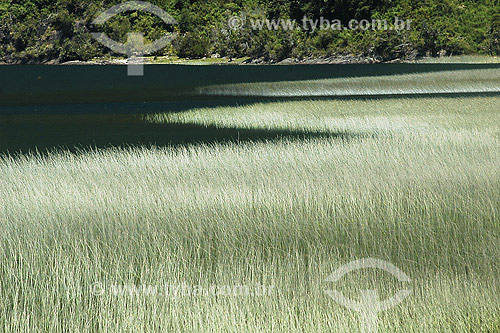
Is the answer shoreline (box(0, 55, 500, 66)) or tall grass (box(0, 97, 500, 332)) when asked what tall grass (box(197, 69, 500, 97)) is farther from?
shoreline (box(0, 55, 500, 66))

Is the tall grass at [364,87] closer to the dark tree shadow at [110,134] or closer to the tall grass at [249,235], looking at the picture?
the dark tree shadow at [110,134]

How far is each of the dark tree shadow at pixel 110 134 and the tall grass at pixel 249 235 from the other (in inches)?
96.1

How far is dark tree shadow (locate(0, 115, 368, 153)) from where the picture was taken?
555 inches

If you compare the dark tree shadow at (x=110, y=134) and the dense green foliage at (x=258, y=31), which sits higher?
the dense green foliage at (x=258, y=31)

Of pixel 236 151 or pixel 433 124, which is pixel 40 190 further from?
pixel 433 124

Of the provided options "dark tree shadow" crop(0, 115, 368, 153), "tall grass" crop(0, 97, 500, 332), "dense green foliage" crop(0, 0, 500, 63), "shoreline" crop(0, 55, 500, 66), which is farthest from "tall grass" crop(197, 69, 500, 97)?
"dense green foliage" crop(0, 0, 500, 63)

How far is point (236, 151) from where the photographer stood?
11586 mm

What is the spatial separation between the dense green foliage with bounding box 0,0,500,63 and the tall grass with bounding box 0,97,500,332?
94139 mm

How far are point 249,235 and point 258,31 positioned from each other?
10573 cm

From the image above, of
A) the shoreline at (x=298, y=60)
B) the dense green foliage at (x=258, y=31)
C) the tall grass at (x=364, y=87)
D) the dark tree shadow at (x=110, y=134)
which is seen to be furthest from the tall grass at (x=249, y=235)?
the dense green foliage at (x=258, y=31)

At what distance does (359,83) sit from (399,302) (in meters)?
29.8

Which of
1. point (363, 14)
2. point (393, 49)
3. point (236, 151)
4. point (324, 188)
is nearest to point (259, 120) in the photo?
point (236, 151)

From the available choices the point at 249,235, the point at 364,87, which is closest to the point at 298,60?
the point at 364,87

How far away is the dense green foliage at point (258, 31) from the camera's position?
102 meters
